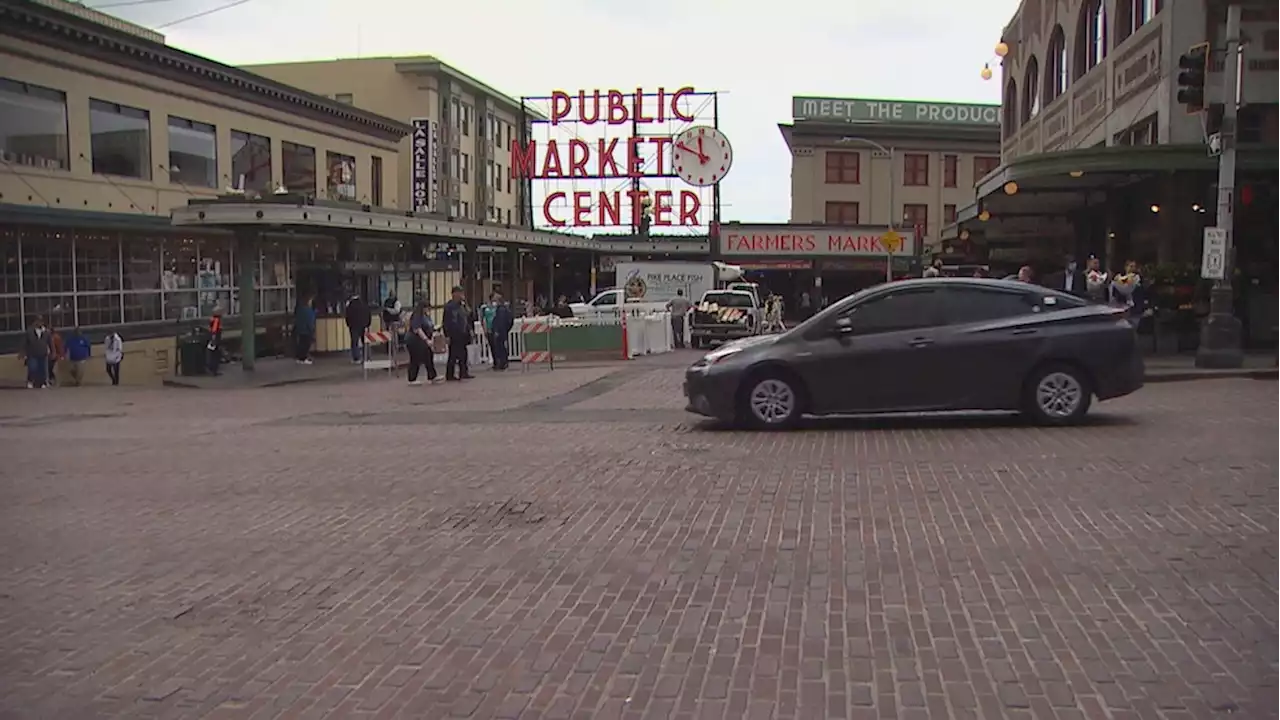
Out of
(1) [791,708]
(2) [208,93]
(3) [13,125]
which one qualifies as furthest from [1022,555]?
(2) [208,93]

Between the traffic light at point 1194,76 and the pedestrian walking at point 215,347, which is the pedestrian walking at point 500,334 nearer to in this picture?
the pedestrian walking at point 215,347

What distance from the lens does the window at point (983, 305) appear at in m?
12.6

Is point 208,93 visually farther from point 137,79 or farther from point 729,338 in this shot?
point 729,338

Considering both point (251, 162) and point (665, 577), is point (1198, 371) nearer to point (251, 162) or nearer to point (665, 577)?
point (665, 577)

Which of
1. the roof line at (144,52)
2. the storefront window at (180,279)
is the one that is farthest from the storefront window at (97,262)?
the roof line at (144,52)

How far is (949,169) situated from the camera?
222ft

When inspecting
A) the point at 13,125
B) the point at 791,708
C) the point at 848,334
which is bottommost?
the point at 791,708

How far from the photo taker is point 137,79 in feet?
93.8

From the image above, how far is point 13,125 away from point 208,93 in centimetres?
793

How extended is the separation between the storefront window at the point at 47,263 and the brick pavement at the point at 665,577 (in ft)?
Result: 43.6

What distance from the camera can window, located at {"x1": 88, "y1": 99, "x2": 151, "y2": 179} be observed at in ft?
89.8

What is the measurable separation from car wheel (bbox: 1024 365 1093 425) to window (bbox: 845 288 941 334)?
1.19m

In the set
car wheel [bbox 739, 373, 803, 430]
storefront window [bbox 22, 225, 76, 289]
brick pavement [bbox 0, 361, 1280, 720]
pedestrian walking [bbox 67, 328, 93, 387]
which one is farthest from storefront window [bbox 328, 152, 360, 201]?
car wheel [bbox 739, 373, 803, 430]

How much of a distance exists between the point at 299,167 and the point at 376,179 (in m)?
6.03
